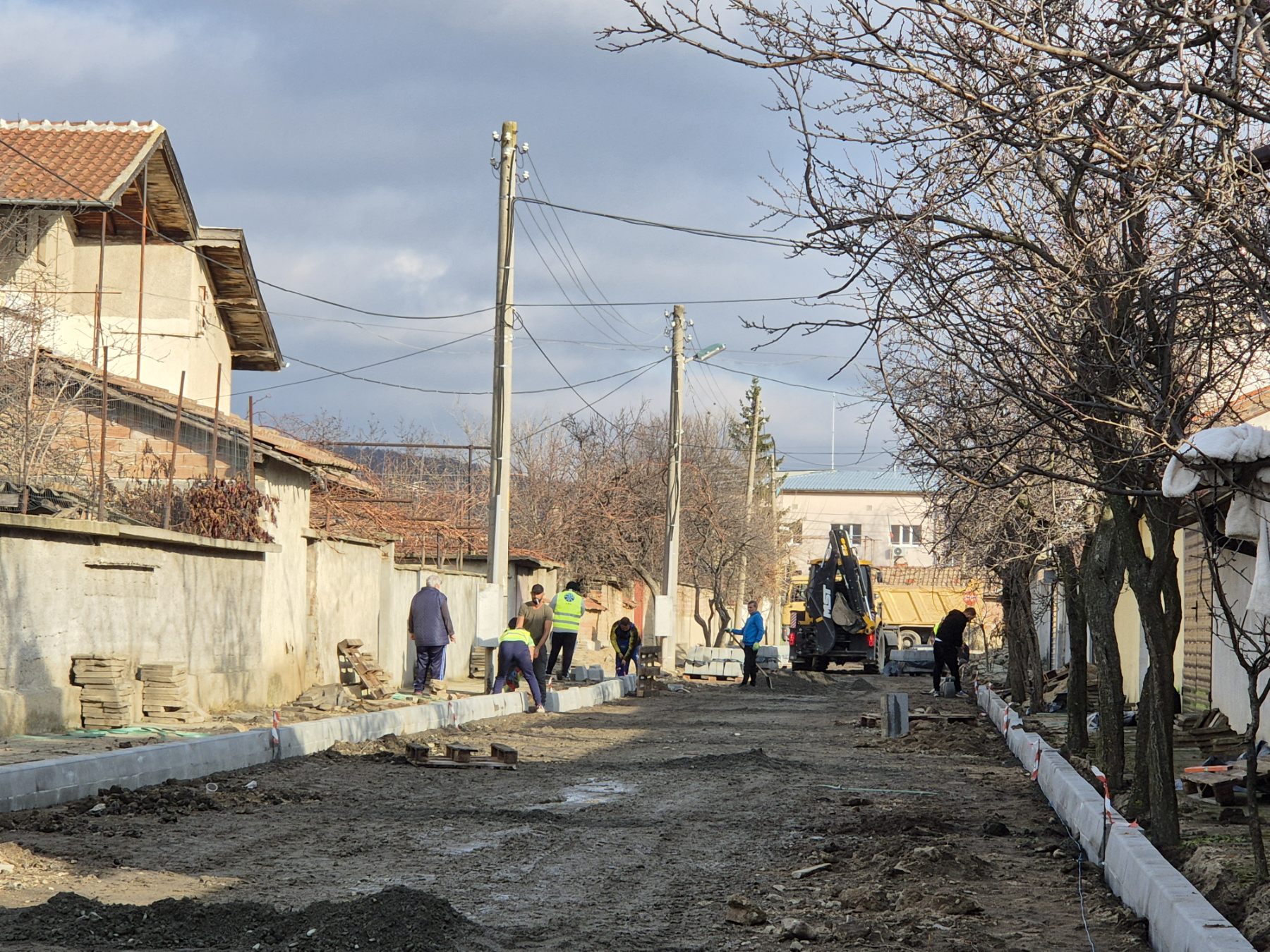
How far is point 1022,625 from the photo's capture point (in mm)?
23281

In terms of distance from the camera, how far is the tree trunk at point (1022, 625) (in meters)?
21.8

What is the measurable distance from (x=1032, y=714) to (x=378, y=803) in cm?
1385

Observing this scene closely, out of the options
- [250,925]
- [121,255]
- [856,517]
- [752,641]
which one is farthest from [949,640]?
[856,517]

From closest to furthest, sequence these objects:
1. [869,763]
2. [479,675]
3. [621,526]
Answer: [869,763] → [479,675] → [621,526]

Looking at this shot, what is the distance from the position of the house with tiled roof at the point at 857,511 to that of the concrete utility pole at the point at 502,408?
229 feet

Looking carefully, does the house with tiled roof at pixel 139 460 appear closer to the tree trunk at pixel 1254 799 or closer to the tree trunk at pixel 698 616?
the tree trunk at pixel 1254 799

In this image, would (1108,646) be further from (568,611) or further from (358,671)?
(568,611)

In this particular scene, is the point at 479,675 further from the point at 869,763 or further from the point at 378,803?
the point at 378,803

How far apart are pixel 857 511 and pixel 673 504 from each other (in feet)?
199

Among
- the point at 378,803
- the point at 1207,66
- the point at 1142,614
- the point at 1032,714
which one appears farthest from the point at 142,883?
the point at 1032,714

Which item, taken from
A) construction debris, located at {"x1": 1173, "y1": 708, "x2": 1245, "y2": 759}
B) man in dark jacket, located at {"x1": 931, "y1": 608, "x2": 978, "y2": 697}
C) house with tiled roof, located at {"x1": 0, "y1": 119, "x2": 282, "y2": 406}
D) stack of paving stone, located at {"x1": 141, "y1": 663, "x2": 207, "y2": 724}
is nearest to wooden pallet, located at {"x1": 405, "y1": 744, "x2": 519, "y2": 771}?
stack of paving stone, located at {"x1": 141, "y1": 663, "x2": 207, "y2": 724}

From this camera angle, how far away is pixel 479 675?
29.4 metres

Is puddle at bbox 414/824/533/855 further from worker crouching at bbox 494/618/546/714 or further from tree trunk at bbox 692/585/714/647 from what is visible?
tree trunk at bbox 692/585/714/647

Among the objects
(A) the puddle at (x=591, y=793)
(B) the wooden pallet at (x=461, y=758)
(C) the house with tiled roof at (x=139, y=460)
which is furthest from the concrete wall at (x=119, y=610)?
(A) the puddle at (x=591, y=793)
